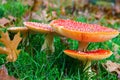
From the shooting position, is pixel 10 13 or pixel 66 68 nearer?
pixel 66 68

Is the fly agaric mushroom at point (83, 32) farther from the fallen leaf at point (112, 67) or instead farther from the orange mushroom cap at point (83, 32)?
the fallen leaf at point (112, 67)

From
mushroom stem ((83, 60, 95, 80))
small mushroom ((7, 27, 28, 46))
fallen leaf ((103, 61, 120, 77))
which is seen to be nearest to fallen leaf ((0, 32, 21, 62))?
small mushroom ((7, 27, 28, 46))

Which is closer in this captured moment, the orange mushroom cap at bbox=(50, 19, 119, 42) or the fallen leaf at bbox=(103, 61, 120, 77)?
the orange mushroom cap at bbox=(50, 19, 119, 42)

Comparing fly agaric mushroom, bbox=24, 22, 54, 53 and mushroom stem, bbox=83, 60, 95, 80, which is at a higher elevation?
fly agaric mushroom, bbox=24, 22, 54, 53

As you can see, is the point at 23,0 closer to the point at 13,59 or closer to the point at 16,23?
the point at 16,23

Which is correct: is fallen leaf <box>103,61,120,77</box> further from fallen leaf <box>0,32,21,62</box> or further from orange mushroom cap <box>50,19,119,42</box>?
fallen leaf <box>0,32,21,62</box>

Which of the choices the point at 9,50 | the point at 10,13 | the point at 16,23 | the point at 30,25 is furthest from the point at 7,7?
the point at 9,50
